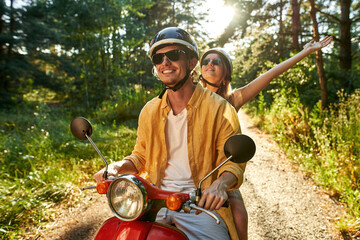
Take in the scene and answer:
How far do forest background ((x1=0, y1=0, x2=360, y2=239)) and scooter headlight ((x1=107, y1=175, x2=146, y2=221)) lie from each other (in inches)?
99.9

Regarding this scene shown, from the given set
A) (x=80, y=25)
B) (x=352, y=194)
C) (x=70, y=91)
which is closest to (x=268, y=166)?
(x=352, y=194)

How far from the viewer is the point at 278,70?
299cm

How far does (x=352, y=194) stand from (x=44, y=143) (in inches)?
233

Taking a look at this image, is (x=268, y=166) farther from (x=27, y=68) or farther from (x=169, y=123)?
(x=27, y=68)

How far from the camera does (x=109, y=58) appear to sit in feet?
37.8

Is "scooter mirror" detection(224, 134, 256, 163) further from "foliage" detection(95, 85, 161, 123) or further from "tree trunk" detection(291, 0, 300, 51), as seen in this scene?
"tree trunk" detection(291, 0, 300, 51)

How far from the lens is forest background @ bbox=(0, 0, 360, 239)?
3.93 m

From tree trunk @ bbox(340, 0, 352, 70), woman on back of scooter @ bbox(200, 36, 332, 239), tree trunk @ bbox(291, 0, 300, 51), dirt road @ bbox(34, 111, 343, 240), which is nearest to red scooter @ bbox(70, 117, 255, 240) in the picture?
woman on back of scooter @ bbox(200, 36, 332, 239)

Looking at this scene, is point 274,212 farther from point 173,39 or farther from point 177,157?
point 173,39

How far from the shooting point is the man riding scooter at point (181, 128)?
6.08 feet

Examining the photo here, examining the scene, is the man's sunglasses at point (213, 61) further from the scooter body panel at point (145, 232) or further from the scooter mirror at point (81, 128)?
the scooter body panel at point (145, 232)

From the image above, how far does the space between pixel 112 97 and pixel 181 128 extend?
992 cm

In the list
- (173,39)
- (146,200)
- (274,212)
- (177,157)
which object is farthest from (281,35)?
(146,200)

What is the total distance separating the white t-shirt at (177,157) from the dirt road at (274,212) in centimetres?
184
